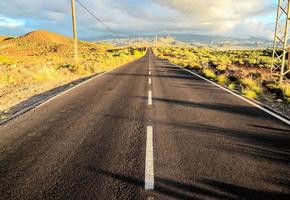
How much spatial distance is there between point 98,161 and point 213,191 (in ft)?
6.85

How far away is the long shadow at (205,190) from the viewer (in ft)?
11.8

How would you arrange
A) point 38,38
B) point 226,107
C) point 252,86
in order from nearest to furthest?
point 226,107 < point 252,86 < point 38,38

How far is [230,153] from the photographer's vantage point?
16.5 feet

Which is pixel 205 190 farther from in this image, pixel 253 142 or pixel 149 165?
pixel 253 142

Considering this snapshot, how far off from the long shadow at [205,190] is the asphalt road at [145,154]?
0.5 inches

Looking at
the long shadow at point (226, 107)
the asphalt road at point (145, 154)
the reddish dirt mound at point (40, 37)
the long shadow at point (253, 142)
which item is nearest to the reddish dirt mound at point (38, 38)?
the reddish dirt mound at point (40, 37)

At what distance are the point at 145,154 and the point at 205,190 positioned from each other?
1528 mm

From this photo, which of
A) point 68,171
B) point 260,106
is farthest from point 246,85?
point 68,171

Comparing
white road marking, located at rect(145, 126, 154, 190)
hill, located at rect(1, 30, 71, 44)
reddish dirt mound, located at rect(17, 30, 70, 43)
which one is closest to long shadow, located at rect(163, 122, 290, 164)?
white road marking, located at rect(145, 126, 154, 190)

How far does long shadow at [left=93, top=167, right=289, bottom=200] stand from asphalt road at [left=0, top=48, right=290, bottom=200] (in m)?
0.01

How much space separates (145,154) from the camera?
498 cm

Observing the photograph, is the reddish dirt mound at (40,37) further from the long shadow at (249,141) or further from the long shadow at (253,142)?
the long shadow at (253,142)

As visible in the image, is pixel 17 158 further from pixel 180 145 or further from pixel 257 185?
pixel 257 185

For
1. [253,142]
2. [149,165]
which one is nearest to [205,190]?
[149,165]
